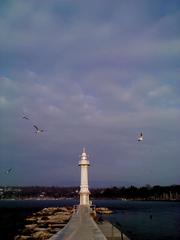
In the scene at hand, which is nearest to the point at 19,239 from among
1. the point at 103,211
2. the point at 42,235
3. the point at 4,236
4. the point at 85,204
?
the point at 42,235

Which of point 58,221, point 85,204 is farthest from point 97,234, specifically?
point 85,204

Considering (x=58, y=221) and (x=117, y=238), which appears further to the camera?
(x=58, y=221)

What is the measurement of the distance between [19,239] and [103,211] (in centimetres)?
4960

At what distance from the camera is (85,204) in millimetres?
60406

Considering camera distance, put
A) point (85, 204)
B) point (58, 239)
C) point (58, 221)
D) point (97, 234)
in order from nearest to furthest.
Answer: point (58, 239)
point (97, 234)
point (58, 221)
point (85, 204)

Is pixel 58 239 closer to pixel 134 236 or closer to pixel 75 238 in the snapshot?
pixel 75 238

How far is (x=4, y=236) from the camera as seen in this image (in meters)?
45.2

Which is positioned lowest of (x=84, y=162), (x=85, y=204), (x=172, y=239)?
(x=172, y=239)

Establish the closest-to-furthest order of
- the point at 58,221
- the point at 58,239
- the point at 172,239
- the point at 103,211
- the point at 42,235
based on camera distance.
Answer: the point at 58,239, the point at 42,235, the point at 172,239, the point at 58,221, the point at 103,211

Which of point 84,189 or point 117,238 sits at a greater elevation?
point 84,189

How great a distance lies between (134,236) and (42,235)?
10445mm

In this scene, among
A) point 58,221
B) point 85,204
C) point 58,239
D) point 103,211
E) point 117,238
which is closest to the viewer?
point 58,239

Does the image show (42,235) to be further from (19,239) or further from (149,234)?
(149,234)

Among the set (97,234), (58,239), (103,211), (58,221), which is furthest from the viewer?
(103,211)
